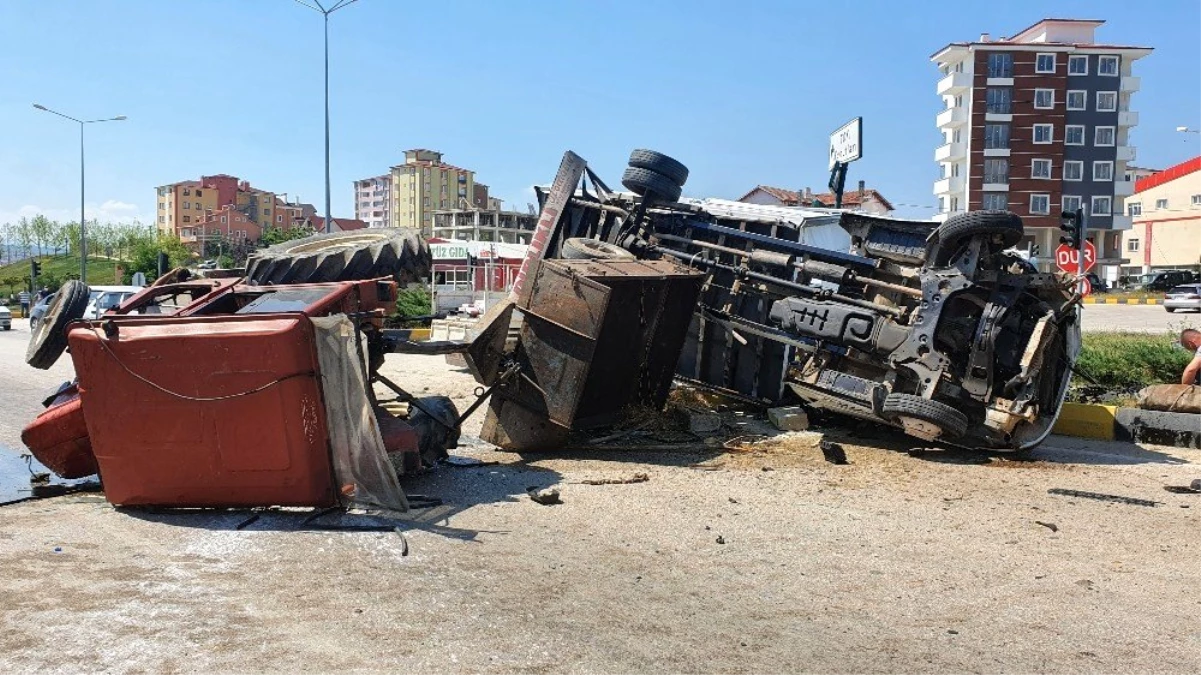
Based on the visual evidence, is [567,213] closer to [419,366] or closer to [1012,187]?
[419,366]

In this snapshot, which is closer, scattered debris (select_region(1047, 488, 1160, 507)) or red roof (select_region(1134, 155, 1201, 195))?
scattered debris (select_region(1047, 488, 1160, 507))

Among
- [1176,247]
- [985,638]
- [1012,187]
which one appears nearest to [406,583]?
[985,638]

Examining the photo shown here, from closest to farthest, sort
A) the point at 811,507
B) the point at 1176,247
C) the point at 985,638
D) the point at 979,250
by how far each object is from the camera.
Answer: the point at 985,638 < the point at 811,507 < the point at 979,250 < the point at 1176,247

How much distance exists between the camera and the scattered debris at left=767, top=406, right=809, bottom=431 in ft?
33.7

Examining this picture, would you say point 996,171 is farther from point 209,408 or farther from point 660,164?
point 209,408

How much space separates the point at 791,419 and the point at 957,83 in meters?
64.5

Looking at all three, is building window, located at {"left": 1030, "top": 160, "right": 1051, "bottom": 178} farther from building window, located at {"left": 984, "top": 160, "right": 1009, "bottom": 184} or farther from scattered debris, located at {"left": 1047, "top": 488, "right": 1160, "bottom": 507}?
scattered debris, located at {"left": 1047, "top": 488, "right": 1160, "bottom": 507}

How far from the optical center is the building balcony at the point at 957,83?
6769cm

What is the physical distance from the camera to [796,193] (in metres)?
67.9

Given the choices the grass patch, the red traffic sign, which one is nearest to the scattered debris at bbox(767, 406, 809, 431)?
the grass patch

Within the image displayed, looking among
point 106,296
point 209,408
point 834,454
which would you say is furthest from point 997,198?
point 209,408

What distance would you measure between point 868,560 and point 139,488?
457 cm

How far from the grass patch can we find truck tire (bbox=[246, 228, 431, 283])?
7.82 metres

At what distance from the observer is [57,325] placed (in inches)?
319
